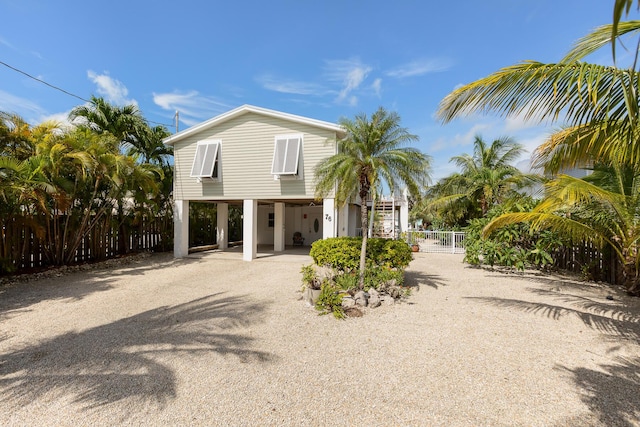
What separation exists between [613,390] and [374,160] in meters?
4.58

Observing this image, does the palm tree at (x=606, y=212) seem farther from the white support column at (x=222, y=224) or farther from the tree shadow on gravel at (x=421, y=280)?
the white support column at (x=222, y=224)

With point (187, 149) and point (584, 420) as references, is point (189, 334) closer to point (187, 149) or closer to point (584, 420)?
point (584, 420)

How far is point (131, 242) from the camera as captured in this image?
496 inches

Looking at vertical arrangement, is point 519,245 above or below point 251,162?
below

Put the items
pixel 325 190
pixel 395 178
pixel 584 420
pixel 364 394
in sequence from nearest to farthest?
pixel 584 420 → pixel 364 394 → pixel 395 178 → pixel 325 190

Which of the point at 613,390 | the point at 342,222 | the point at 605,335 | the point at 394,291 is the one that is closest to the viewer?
the point at 613,390

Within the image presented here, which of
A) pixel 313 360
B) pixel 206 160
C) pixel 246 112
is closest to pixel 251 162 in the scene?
pixel 206 160

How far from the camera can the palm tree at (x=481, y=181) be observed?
50.5 ft

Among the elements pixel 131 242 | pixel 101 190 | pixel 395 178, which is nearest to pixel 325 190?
pixel 395 178

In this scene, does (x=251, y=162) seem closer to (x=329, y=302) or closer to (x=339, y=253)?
(x=339, y=253)

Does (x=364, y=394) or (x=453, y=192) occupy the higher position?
(x=453, y=192)

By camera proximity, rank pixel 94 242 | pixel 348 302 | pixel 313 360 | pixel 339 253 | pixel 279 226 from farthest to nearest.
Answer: pixel 279 226, pixel 94 242, pixel 339 253, pixel 348 302, pixel 313 360

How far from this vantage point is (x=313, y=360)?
11.7 feet

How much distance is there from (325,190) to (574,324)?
503 centimetres
